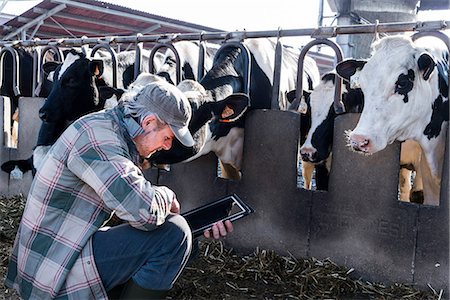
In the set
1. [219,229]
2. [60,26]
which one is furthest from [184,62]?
[60,26]

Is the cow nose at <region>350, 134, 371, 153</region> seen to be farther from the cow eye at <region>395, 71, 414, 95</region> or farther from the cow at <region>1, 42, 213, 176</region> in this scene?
the cow at <region>1, 42, 213, 176</region>

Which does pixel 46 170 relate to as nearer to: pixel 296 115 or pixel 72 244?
pixel 72 244

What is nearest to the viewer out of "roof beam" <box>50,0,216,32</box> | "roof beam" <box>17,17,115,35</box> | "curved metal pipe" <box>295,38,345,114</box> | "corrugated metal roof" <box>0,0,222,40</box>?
"curved metal pipe" <box>295,38,345,114</box>

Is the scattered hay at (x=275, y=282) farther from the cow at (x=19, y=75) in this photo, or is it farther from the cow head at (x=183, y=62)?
the cow at (x=19, y=75)

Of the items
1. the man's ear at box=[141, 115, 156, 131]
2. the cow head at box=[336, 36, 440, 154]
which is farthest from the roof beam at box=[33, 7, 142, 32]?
the man's ear at box=[141, 115, 156, 131]

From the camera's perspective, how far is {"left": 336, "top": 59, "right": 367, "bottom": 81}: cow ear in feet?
10.1

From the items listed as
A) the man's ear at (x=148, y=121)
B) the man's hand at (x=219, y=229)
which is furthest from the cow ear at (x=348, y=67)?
the man's ear at (x=148, y=121)

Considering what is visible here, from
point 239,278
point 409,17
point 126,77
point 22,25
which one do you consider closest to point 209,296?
point 239,278

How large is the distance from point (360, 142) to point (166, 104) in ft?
3.86

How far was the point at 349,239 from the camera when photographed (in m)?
3.12

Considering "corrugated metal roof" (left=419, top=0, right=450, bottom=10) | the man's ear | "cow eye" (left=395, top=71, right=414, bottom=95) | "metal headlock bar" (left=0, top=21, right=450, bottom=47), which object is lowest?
the man's ear

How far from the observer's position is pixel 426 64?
278cm

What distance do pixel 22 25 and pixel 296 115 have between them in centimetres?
799

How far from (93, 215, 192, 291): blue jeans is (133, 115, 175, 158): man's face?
324 mm
